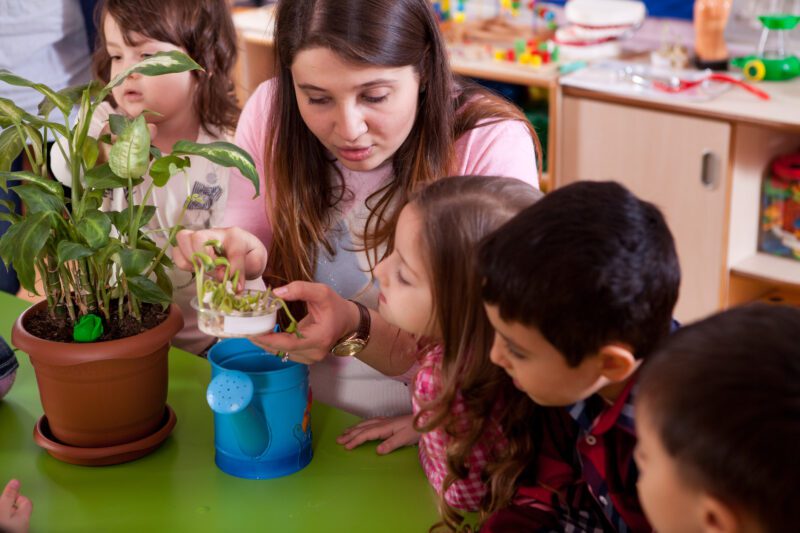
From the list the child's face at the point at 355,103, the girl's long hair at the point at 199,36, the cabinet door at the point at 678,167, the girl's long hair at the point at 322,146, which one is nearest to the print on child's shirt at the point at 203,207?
the girl's long hair at the point at 199,36

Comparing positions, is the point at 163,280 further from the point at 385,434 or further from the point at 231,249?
the point at 385,434

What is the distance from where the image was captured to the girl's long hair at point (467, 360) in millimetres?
1137

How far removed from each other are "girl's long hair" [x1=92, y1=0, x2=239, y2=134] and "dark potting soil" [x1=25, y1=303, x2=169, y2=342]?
68cm

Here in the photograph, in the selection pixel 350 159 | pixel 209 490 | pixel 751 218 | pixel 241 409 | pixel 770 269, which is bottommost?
pixel 770 269

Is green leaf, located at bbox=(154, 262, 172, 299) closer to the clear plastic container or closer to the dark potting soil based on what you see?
the dark potting soil

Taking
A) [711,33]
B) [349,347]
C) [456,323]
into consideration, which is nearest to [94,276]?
[349,347]

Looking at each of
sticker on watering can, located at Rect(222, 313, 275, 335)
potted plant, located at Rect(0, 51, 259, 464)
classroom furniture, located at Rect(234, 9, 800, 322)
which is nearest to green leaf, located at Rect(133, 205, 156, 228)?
potted plant, located at Rect(0, 51, 259, 464)

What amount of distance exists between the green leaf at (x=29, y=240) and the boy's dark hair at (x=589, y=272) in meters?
0.56

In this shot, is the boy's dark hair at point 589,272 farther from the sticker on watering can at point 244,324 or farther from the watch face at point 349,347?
the watch face at point 349,347

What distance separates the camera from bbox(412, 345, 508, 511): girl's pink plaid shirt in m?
1.16

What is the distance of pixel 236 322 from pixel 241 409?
0.11 m

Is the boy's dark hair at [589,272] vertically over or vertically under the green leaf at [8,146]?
under

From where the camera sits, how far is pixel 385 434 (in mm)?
1312

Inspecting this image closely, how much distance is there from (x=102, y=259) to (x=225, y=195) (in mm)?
623
